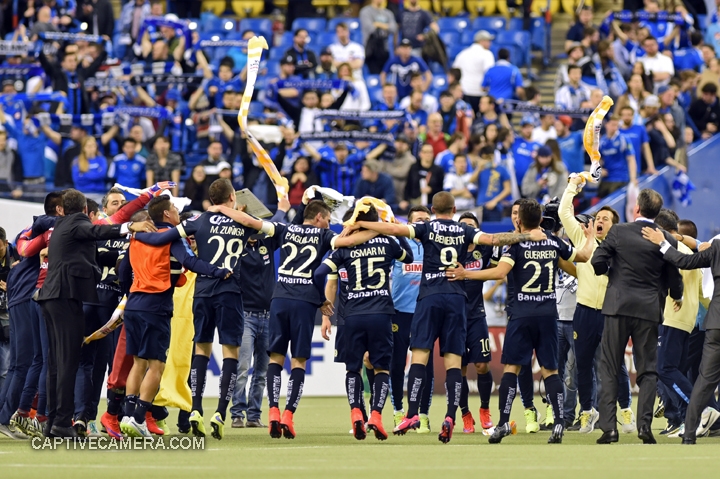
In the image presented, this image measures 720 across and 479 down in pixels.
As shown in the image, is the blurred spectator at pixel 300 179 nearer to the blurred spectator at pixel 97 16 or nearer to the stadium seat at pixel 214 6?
the blurred spectator at pixel 97 16

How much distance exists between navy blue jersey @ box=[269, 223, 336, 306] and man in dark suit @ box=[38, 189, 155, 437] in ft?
4.70

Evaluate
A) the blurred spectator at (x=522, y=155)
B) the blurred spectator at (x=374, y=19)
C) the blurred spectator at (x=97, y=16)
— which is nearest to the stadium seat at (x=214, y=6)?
the blurred spectator at (x=97, y=16)

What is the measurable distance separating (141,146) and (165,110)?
117cm

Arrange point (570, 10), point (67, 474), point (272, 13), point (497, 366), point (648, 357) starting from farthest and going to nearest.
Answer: point (272, 13), point (570, 10), point (497, 366), point (648, 357), point (67, 474)

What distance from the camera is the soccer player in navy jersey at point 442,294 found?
1171 cm

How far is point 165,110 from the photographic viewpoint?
2095cm

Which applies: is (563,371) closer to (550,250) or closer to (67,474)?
(550,250)

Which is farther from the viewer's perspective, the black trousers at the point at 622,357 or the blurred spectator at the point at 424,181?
the blurred spectator at the point at 424,181

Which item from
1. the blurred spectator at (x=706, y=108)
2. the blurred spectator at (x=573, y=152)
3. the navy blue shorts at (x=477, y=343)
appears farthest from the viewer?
the blurred spectator at (x=706, y=108)

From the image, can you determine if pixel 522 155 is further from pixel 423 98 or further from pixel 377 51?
pixel 377 51

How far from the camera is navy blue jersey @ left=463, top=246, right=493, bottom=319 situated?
12617 millimetres

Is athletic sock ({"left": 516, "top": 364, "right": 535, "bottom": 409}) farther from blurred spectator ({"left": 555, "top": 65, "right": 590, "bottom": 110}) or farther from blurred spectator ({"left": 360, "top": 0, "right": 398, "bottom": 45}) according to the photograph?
blurred spectator ({"left": 360, "top": 0, "right": 398, "bottom": 45})

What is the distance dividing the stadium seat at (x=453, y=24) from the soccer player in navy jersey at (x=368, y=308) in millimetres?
13866

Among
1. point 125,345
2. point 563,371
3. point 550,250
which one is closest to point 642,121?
point 563,371
